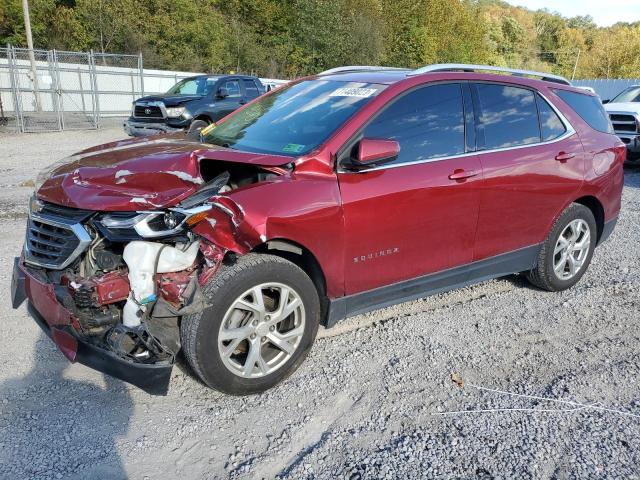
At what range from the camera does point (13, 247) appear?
566 centimetres

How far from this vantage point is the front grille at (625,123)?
12583mm

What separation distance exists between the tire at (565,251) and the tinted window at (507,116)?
0.85 metres

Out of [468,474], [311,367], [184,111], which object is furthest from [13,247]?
[184,111]

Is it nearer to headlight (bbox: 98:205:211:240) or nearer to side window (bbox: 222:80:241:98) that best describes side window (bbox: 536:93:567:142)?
headlight (bbox: 98:205:211:240)

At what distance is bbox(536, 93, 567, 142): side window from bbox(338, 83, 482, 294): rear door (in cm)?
92

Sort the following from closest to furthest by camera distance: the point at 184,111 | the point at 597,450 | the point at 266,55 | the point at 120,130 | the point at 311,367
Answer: the point at 597,450 → the point at 311,367 → the point at 184,111 → the point at 120,130 → the point at 266,55

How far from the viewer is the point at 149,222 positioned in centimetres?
296

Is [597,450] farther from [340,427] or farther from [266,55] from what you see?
[266,55]

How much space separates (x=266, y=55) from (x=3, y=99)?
27.9 metres

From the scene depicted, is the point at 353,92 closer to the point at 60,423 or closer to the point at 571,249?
the point at 571,249

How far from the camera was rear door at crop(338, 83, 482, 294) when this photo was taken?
137 inches

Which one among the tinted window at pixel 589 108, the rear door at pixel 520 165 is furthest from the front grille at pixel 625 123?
the rear door at pixel 520 165

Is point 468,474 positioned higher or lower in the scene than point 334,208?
lower

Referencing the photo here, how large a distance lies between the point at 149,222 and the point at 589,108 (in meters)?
4.29
